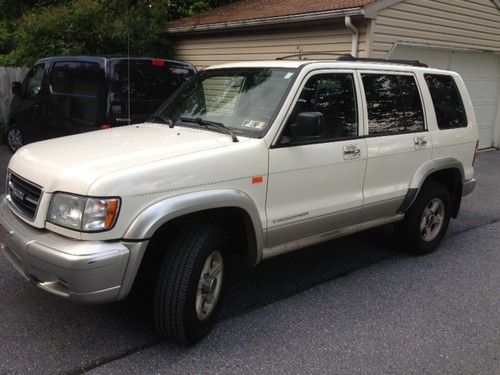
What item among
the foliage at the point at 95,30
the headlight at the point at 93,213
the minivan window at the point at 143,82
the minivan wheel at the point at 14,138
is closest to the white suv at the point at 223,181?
the headlight at the point at 93,213

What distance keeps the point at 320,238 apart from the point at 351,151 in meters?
0.75

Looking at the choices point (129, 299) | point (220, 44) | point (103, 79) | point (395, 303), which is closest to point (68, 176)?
point (129, 299)

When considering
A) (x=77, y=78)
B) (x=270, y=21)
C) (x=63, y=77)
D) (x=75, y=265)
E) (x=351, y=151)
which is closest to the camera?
(x=75, y=265)

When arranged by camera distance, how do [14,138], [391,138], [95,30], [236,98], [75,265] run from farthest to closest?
1. [95,30]
2. [14,138]
3. [391,138]
4. [236,98]
5. [75,265]

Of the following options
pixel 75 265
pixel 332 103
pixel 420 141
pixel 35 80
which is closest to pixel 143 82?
pixel 35 80

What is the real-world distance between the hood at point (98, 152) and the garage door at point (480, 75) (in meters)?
7.13

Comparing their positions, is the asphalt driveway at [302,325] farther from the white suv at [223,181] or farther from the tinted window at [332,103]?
the tinted window at [332,103]

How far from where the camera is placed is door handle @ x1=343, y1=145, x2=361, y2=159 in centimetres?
428

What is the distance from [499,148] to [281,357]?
463 inches

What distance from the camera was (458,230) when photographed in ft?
21.2

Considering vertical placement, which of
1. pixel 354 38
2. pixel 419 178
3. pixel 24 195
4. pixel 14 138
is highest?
pixel 354 38

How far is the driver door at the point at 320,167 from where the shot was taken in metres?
3.84

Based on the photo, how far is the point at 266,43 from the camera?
33.1 ft

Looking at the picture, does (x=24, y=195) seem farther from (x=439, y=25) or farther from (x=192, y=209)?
(x=439, y=25)
